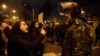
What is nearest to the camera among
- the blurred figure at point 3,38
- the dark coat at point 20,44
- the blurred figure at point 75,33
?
the blurred figure at point 75,33

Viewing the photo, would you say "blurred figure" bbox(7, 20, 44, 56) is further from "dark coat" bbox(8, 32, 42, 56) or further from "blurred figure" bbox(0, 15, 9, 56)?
"blurred figure" bbox(0, 15, 9, 56)

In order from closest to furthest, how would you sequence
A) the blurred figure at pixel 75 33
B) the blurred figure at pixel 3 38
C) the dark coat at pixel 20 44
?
1. the blurred figure at pixel 75 33
2. the dark coat at pixel 20 44
3. the blurred figure at pixel 3 38

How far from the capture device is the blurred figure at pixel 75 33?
5.11 meters

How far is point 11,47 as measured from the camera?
20.7 feet

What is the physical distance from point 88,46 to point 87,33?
0.90 feet

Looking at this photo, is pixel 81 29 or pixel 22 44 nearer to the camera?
pixel 81 29

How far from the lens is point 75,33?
5.12 meters

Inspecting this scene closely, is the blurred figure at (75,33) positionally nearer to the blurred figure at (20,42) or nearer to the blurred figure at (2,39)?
the blurred figure at (20,42)

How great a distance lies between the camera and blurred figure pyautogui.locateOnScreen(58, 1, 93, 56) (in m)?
5.11

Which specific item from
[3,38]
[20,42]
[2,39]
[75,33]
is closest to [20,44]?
[20,42]

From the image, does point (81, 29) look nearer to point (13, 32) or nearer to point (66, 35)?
point (66, 35)

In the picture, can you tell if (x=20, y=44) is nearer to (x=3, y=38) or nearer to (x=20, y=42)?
(x=20, y=42)

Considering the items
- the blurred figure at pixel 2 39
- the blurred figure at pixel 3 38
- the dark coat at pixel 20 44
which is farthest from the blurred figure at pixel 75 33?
the blurred figure at pixel 2 39

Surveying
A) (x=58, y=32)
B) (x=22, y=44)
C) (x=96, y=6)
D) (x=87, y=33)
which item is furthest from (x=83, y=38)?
(x=96, y=6)
